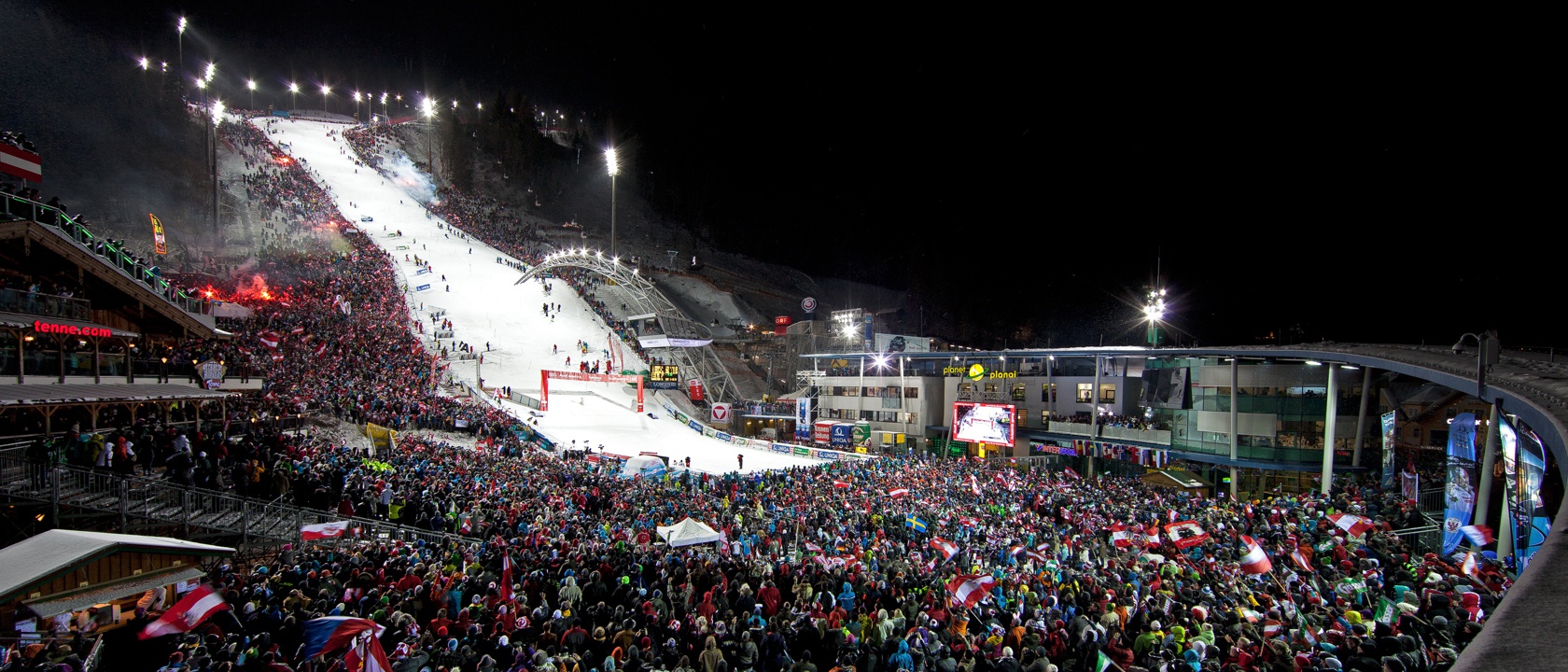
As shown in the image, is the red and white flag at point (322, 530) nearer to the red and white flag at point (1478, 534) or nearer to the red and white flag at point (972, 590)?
the red and white flag at point (972, 590)

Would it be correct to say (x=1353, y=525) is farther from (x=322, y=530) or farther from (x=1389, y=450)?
(x=322, y=530)

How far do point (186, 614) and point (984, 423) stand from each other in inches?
1107

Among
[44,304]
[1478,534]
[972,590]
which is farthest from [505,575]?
[1478,534]

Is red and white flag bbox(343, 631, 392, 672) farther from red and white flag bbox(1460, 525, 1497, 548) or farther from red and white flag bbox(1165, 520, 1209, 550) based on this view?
red and white flag bbox(1460, 525, 1497, 548)

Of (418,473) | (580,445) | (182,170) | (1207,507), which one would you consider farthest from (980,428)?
(182,170)

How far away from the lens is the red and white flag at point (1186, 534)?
1293 cm

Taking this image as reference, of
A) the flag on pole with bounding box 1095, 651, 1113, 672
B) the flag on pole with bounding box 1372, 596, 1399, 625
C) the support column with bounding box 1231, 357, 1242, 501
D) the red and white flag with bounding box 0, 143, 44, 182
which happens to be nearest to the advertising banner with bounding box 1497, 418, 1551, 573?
the flag on pole with bounding box 1372, 596, 1399, 625

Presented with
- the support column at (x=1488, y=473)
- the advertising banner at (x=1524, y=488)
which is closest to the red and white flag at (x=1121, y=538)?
the support column at (x=1488, y=473)

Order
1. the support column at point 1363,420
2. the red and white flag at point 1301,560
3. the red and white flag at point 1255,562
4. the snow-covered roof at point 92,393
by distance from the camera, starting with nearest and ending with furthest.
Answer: the red and white flag at point 1255,562 < the red and white flag at point 1301,560 < the snow-covered roof at point 92,393 < the support column at point 1363,420

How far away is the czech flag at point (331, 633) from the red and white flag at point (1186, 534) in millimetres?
13452

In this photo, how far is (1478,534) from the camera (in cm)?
991

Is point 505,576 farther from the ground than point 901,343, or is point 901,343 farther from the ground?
point 901,343

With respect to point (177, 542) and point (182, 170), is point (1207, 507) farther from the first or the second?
point (182, 170)

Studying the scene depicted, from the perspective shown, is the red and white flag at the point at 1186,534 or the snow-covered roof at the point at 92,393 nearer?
the snow-covered roof at the point at 92,393
